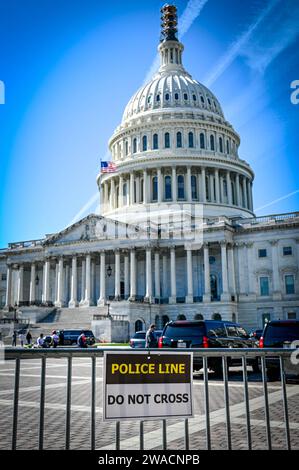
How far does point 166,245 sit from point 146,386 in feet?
203

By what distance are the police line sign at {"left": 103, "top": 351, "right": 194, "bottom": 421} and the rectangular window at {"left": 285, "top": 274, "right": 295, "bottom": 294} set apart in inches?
2365

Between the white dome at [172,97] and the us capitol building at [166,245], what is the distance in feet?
0.95

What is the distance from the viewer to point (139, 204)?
80812 mm

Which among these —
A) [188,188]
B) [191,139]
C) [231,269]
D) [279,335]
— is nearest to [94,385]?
[279,335]

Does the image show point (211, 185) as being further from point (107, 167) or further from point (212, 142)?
point (107, 167)

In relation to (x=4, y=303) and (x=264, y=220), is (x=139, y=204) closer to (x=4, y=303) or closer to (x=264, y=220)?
(x=264, y=220)

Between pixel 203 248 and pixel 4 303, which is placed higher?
pixel 203 248

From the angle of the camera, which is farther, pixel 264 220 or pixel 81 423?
pixel 264 220

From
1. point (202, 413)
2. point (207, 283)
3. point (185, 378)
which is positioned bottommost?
point (202, 413)

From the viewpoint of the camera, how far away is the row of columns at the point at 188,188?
3162 inches

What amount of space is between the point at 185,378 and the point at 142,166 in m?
77.3

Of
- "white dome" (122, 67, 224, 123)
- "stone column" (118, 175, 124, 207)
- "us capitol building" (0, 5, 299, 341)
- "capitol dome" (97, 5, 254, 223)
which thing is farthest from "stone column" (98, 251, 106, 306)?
"white dome" (122, 67, 224, 123)
